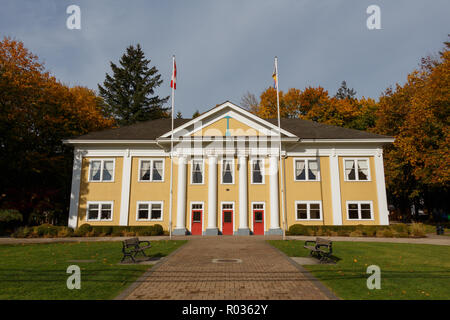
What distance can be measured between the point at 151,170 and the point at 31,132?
14.7 m

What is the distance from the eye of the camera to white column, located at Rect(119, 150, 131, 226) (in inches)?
1031

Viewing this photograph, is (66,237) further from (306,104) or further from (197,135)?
(306,104)

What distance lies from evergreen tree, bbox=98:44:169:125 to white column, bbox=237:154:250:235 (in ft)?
107

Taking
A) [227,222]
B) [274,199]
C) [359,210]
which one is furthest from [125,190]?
[359,210]

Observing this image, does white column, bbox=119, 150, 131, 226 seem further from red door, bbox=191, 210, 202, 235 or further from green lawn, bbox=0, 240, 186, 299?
green lawn, bbox=0, 240, 186, 299

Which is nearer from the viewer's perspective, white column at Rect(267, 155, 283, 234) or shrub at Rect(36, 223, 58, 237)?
shrub at Rect(36, 223, 58, 237)

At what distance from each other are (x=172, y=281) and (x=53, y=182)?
103 feet

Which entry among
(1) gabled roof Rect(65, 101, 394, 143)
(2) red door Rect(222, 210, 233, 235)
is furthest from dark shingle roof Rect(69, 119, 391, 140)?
(2) red door Rect(222, 210, 233, 235)

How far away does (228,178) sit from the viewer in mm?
26797

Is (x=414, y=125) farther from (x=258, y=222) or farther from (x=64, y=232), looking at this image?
(x=64, y=232)

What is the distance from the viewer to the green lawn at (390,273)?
24.1 feet

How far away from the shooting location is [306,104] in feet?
169

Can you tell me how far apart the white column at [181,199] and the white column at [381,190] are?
17.6 metres

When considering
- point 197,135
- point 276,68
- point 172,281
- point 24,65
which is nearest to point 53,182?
point 24,65
